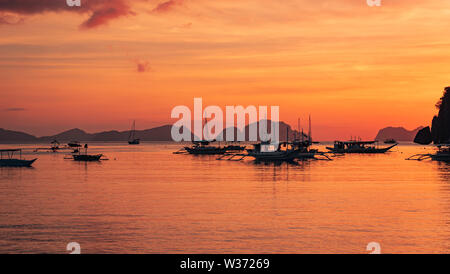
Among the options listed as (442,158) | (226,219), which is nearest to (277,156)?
(442,158)

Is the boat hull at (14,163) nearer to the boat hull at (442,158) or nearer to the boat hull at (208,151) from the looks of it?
the boat hull at (208,151)

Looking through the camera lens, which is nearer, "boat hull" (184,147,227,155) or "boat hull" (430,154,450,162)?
"boat hull" (430,154,450,162)

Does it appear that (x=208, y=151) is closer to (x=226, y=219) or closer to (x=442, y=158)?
(x=442, y=158)

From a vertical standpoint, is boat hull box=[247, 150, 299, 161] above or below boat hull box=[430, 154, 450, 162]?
above

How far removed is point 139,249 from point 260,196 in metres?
21.7

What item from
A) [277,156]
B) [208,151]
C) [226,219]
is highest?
[208,151]

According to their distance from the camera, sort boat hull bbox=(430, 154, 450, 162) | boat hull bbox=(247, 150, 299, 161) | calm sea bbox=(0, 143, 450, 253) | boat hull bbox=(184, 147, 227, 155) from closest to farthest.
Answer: calm sea bbox=(0, 143, 450, 253), boat hull bbox=(247, 150, 299, 161), boat hull bbox=(430, 154, 450, 162), boat hull bbox=(184, 147, 227, 155)

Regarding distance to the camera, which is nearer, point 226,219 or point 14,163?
point 226,219

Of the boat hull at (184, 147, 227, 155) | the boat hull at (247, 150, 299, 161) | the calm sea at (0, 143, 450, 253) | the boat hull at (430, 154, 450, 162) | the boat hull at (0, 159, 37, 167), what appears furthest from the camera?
the boat hull at (184, 147, 227, 155)

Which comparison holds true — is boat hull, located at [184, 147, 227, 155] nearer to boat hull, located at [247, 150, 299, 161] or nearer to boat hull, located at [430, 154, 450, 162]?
boat hull, located at [247, 150, 299, 161]

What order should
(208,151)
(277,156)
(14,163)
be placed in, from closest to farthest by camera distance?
(14,163)
(277,156)
(208,151)

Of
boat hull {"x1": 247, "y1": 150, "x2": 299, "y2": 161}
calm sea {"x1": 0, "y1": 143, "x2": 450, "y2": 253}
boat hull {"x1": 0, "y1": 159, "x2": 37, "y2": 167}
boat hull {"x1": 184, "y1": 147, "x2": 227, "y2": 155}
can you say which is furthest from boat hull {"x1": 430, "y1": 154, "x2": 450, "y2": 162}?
boat hull {"x1": 0, "y1": 159, "x2": 37, "y2": 167}
